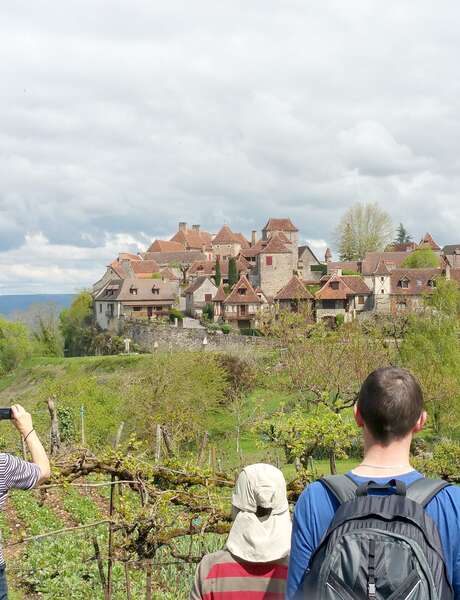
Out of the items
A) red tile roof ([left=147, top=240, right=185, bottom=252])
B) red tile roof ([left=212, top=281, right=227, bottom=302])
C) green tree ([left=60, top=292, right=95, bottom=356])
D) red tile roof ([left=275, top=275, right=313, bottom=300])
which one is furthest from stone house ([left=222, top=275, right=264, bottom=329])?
red tile roof ([left=147, top=240, right=185, bottom=252])

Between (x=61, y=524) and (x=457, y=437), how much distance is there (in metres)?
20.4

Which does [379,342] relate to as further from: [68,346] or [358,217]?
[358,217]

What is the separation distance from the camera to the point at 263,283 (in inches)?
2963

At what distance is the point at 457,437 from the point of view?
29.0 meters

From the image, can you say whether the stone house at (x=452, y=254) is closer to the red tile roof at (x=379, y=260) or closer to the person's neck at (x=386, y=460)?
the red tile roof at (x=379, y=260)

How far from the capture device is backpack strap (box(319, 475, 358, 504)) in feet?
9.13

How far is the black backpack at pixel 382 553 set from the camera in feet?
8.44

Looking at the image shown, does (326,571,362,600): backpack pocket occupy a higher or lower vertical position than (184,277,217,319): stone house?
lower

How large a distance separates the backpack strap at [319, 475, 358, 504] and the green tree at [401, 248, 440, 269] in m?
74.6

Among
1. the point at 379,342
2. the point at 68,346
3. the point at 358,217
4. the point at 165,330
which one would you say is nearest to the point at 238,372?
the point at 379,342

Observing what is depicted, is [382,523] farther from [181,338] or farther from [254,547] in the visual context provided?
[181,338]

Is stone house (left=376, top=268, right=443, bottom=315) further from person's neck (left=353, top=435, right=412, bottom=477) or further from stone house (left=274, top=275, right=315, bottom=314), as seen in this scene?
person's neck (left=353, top=435, right=412, bottom=477)

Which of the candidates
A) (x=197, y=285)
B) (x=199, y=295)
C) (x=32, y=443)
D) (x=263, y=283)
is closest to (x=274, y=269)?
(x=263, y=283)

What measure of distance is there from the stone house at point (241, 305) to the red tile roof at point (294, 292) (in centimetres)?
243
